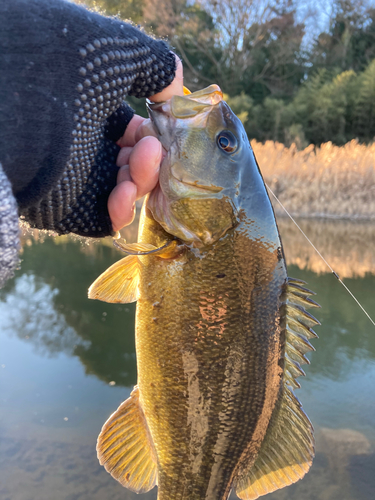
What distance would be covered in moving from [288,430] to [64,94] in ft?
3.99

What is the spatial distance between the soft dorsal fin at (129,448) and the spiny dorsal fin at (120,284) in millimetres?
350

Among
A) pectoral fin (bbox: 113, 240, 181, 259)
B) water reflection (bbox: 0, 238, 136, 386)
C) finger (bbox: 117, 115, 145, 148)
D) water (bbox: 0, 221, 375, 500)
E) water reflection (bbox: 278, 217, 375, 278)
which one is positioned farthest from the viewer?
water reflection (bbox: 278, 217, 375, 278)

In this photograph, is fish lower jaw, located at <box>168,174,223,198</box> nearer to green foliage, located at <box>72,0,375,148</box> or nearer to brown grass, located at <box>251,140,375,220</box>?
brown grass, located at <box>251,140,375,220</box>

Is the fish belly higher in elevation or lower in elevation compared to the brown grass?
higher

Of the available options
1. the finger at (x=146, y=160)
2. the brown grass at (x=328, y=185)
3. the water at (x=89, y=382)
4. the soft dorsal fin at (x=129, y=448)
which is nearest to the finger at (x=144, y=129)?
the finger at (x=146, y=160)

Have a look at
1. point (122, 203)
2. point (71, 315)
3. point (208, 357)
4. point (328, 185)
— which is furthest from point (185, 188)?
point (328, 185)

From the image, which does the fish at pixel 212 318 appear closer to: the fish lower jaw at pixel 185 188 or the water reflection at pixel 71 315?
the fish lower jaw at pixel 185 188

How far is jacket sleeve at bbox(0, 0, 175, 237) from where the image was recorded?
0.91 m

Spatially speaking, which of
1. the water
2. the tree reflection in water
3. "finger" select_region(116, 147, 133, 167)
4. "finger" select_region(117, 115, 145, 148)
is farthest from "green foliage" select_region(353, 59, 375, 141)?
"finger" select_region(116, 147, 133, 167)

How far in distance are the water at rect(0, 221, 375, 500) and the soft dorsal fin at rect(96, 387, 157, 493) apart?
0.78 meters

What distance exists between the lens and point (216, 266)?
1.11 meters

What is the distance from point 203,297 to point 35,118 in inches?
25.9

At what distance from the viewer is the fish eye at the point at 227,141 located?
3.70 feet

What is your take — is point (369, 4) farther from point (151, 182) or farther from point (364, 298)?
point (151, 182)
